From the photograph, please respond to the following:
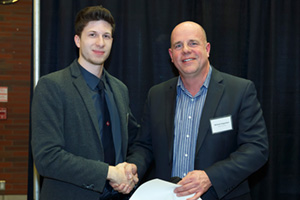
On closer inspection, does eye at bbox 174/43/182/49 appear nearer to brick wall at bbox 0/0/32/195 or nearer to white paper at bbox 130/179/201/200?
white paper at bbox 130/179/201/200

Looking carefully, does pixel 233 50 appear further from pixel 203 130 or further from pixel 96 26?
pixel 96 26

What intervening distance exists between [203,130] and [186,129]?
0.15 meters

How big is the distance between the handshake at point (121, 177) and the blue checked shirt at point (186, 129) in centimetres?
36

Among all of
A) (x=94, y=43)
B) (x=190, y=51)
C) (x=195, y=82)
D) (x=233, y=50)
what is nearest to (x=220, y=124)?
(x=195, y=82)

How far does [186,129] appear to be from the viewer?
7.67 feet

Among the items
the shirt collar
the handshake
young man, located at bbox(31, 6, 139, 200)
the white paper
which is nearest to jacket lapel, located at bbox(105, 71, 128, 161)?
young man, located at bbox(31, 6, 139, 200)

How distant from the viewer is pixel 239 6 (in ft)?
10.9

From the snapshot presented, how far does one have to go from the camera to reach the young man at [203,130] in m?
2.13

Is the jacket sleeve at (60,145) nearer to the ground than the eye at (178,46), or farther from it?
nearer to the ground

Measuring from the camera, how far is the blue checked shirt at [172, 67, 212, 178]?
2305mm

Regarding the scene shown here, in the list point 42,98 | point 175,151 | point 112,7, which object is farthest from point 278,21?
point 42,98

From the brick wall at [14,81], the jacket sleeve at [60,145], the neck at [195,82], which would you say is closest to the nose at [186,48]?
the neck at [195,82]

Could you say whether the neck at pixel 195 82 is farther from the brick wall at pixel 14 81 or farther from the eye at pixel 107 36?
the brick wall at pixel 14 81

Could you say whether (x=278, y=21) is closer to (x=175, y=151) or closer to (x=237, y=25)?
(x=237, y=25)
